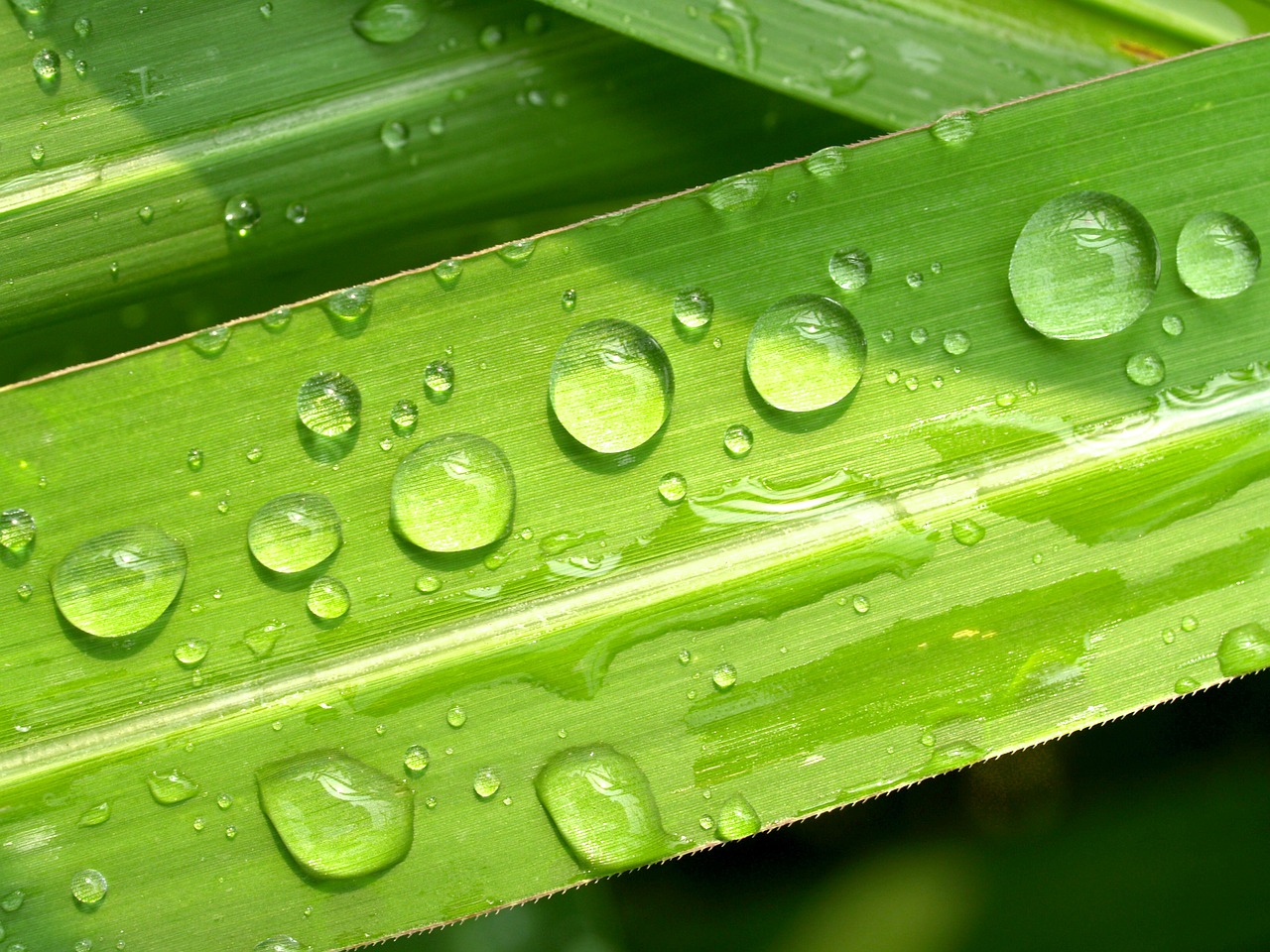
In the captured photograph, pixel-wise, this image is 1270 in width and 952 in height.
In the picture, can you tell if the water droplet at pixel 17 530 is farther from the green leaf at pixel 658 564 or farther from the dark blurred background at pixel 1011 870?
the dark blurred background at pixel 1011 870

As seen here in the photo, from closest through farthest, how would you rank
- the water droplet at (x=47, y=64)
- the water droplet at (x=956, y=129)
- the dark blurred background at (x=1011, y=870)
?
the water droplet at (x=956, y=129) < the water droplet at (x=47, y=64) < the dark blurred background at (x=1011, y=870)

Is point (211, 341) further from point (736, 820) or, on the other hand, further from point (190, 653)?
point (736, 820)

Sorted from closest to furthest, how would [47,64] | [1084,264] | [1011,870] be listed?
[1084,264] → [47,64] → [1011,870]

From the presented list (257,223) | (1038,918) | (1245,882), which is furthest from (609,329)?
(1245,882)

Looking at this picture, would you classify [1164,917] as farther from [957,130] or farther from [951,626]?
[957,130]

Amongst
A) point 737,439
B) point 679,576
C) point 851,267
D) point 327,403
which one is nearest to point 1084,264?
point 851,267

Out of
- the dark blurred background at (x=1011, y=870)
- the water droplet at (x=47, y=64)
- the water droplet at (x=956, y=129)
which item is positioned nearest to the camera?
the water droplet at (x=956, y=129)

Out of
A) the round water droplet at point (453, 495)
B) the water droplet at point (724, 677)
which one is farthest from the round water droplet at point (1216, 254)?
the round water droplet at point (453, 495)
